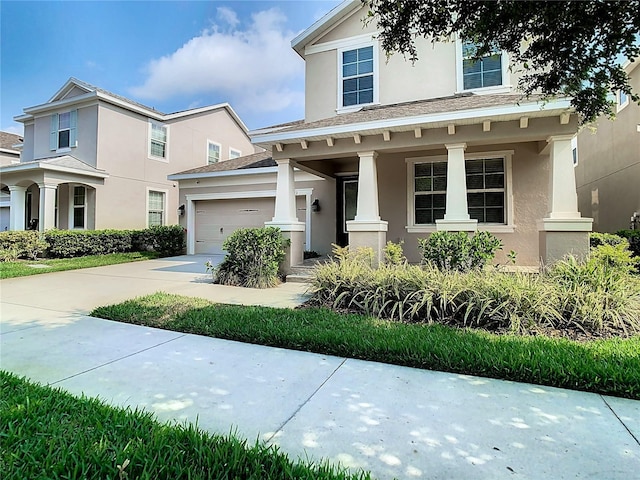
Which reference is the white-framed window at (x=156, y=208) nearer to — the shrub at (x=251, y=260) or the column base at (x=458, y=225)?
the shrub at (x=251, y=260)

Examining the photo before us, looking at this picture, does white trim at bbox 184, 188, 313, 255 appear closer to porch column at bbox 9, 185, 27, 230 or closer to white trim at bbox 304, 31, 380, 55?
white trim at bbox 304, 31, 380, 55

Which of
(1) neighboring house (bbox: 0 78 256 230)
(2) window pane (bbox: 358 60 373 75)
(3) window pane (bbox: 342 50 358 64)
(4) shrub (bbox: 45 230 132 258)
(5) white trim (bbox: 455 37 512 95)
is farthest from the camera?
(1) neighboring house (bbox: 0 78 256 230)

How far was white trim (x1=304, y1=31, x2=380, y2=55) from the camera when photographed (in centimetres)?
1041

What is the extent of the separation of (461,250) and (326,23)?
831cm

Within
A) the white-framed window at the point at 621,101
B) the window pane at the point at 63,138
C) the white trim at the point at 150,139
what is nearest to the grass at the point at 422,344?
the white-framed window at the point at 621,101

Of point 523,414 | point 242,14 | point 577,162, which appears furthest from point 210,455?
point 577,162

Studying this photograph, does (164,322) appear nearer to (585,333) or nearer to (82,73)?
(585,333)

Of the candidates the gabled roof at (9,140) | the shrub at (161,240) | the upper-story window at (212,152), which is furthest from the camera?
the gabled roof at (9,140)

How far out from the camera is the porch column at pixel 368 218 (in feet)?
25.9

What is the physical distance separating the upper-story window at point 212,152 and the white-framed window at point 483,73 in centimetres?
1386

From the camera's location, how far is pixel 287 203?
8.71 meters

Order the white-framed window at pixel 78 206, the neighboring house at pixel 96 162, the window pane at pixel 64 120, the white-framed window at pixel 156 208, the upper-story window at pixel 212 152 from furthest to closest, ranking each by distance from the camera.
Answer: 1. the upper-story window at pixel 212 152
2. the white-framed window at pixel 156 208
3. the window pane at pixel 64 120
4. the white-framed window at pixel 78 206
5. the neighboring house at pixel 96 162

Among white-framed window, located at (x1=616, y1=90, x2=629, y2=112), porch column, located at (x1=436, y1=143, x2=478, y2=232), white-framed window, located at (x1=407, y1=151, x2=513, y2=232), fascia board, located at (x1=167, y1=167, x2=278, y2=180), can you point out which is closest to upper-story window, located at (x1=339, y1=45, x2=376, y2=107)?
white-framed window, located at (x1=407, y1=151, x2=513, y2=232)

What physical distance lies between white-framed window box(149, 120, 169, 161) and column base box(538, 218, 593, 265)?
53.1 ft
